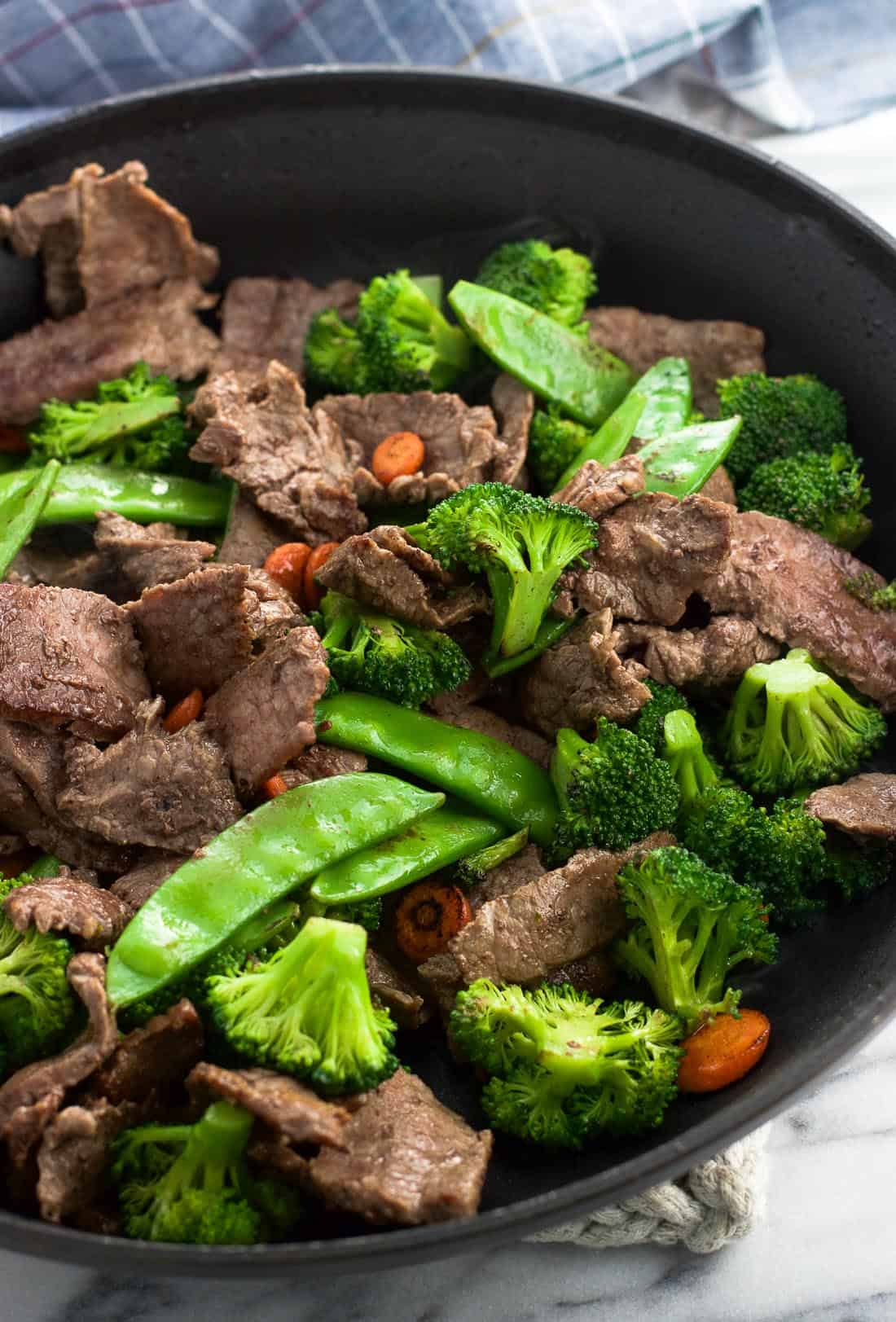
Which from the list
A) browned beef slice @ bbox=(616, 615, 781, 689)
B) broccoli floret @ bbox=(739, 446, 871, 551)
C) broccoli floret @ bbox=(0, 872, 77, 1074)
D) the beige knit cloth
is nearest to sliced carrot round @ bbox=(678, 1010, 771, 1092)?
the beige knit cloth

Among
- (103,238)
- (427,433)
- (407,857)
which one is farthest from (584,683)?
(103,238)

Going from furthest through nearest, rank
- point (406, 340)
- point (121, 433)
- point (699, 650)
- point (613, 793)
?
point (406, 340)
point (121, 433)
point (699, 650)
point (613, 793)

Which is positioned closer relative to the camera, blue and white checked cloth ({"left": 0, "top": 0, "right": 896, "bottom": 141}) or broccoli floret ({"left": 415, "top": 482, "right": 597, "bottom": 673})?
broccoli floret ({"left": 415, "top": 482, "right": 597, "bottom": 673})

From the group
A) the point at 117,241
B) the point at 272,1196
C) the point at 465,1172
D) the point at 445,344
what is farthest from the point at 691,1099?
the point at 117,241

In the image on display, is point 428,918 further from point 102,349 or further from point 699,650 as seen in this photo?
point 102,349

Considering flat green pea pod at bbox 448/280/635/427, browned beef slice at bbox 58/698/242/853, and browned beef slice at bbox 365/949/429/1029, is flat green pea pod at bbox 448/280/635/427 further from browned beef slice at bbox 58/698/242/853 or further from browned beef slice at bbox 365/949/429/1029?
browned beef slice at bbox 365/949/429/1029

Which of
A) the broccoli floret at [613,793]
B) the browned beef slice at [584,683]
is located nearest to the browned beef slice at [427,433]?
the browned beef slice at [584,683]

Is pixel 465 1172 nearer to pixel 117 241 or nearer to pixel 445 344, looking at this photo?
pixel 445 344
